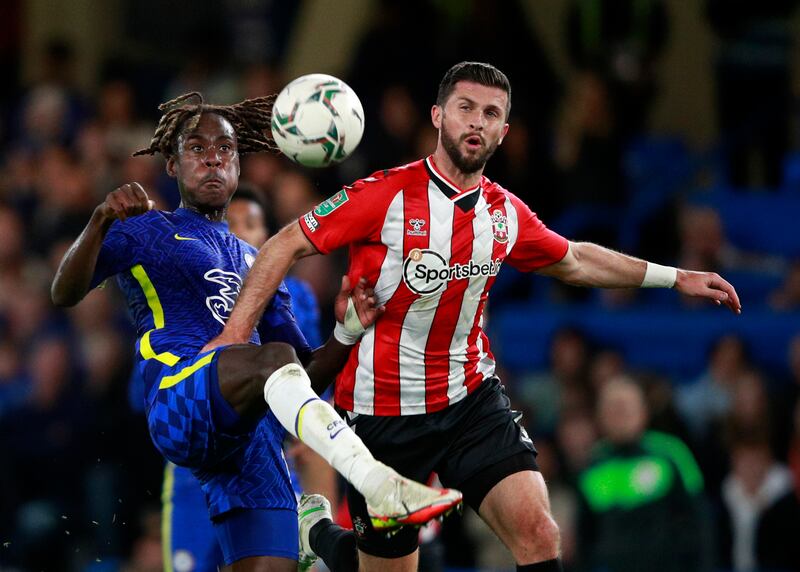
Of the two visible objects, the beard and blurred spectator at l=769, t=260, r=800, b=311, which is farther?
blurred spectator at l=769, t=260, r=800, b=311

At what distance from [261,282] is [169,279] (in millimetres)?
467

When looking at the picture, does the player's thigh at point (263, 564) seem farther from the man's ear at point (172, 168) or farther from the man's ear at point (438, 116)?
the man's ear at point (438, 116)

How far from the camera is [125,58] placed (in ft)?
51.4

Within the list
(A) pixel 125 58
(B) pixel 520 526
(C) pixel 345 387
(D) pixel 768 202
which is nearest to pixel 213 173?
(C) pixel 345 387

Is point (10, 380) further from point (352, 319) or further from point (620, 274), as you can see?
point (620, 274)

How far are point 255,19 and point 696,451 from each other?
800 cm

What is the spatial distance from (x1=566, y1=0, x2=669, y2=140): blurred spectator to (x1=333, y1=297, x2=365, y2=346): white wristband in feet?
21.6

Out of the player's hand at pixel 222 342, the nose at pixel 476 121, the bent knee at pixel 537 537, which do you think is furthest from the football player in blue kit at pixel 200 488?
the nose at pixel 476 121

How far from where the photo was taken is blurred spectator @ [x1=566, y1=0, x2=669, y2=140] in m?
12.7

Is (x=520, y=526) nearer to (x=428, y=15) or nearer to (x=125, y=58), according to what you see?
(x=428, y=15)

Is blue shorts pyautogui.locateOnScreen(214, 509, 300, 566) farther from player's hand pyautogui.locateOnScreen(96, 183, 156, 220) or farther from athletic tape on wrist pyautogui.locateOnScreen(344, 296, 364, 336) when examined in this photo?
player's hand pyautogui.locateOnScreen(96, 183, 156, 220)

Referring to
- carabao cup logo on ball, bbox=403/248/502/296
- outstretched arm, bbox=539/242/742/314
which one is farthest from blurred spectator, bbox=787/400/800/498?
carabao cup logo on ball, bbox=403/248/502/296

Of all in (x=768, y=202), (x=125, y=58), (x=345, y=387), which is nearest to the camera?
(x=345, y=387)

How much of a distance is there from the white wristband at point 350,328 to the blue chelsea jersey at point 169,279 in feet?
1.19
